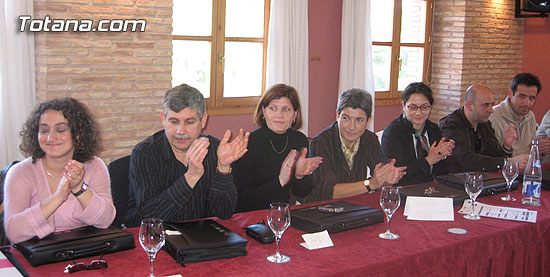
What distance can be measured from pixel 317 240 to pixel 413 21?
19.3 ft

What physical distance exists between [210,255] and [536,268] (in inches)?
69.4

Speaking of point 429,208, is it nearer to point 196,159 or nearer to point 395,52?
point 196,159

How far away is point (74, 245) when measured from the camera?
6.42 ft

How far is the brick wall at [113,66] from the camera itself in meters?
4.22

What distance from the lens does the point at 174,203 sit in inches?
98.1

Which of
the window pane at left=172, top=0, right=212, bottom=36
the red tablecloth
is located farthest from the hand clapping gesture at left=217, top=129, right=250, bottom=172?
the window pane at left=172, top=0, right=212, bottom=36

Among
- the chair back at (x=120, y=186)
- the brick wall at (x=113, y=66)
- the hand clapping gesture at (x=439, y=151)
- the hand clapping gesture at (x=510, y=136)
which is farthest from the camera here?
the hand clapping gesture at (x=510, y=136)

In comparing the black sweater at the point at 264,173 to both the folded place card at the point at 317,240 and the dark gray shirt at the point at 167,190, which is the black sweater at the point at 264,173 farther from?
the folded place card at the point at 317,240

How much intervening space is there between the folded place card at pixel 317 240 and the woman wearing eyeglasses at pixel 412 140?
1.50 m

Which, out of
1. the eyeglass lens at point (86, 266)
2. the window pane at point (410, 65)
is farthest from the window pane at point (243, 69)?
the eyeglass lens at point (86, 266)

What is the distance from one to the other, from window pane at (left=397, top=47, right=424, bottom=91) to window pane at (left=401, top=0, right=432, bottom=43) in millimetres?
132

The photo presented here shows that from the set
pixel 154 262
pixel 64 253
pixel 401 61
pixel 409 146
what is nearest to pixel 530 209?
pixel 409 146

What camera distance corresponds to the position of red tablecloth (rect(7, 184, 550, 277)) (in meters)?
1.94

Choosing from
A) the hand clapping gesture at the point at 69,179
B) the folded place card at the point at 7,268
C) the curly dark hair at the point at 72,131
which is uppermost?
the curly dark hair at the point at 72,131
